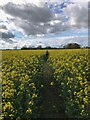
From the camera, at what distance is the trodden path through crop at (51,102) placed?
12109 millimetres

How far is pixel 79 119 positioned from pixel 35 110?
4.84 ft

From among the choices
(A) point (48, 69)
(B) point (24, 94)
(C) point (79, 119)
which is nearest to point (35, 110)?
(B) point (24, 94)

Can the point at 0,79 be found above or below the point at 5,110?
above

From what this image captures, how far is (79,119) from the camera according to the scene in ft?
34.0

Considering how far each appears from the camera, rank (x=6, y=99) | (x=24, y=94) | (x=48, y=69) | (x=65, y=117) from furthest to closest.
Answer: (x=48, y=69) < (x=65, y=117) < (x=24, y=94) < (x=6, y=99)

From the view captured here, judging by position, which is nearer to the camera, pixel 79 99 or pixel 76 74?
pixel 79 99

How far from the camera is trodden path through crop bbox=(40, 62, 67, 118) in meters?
12.1

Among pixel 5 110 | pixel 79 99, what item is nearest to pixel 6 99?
pixel 5 110

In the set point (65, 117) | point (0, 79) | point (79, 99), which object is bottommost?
point (65, 117)

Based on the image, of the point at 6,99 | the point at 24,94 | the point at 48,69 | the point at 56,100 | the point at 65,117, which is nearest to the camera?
the point at 6,99

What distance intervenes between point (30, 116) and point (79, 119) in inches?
71.8

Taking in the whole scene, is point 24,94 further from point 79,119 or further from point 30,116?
point 79,119

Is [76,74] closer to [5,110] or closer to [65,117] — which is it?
[65,117]

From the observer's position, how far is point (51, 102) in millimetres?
13477
